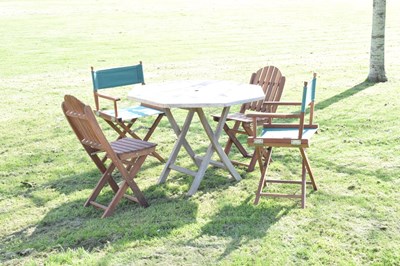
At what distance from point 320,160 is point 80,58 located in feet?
38.4

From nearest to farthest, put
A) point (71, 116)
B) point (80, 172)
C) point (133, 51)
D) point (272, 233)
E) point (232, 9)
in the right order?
1. point (272, 233)
2. point (71, 116)
3. point (80, 172)
4. point (133, 51)
5. point (232, 9)

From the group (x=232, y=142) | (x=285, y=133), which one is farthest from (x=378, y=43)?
(x=285, y=133)

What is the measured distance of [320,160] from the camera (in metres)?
7.80

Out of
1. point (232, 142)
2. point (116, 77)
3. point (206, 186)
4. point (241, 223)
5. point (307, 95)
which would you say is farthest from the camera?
point (116, 77)

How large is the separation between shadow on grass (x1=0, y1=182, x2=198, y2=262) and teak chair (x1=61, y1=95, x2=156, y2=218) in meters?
0.12

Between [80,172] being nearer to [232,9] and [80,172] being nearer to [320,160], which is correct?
[320,160]

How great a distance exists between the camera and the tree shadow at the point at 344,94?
1106 centimetres

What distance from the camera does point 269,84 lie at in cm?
788

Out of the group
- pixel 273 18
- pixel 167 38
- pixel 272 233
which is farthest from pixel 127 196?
pixel 273 18

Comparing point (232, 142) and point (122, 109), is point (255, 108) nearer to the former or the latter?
point (232, 142)

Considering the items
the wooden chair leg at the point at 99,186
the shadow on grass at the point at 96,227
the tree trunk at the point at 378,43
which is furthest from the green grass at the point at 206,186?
the tree trunk at the point at 378,43

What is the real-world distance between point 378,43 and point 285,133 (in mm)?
6833

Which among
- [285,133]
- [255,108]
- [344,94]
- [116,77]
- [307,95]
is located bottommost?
[344,94]

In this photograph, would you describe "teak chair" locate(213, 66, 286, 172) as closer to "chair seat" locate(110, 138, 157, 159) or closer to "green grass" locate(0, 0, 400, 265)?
"green grass" locate(0, 0, 400, 265)
